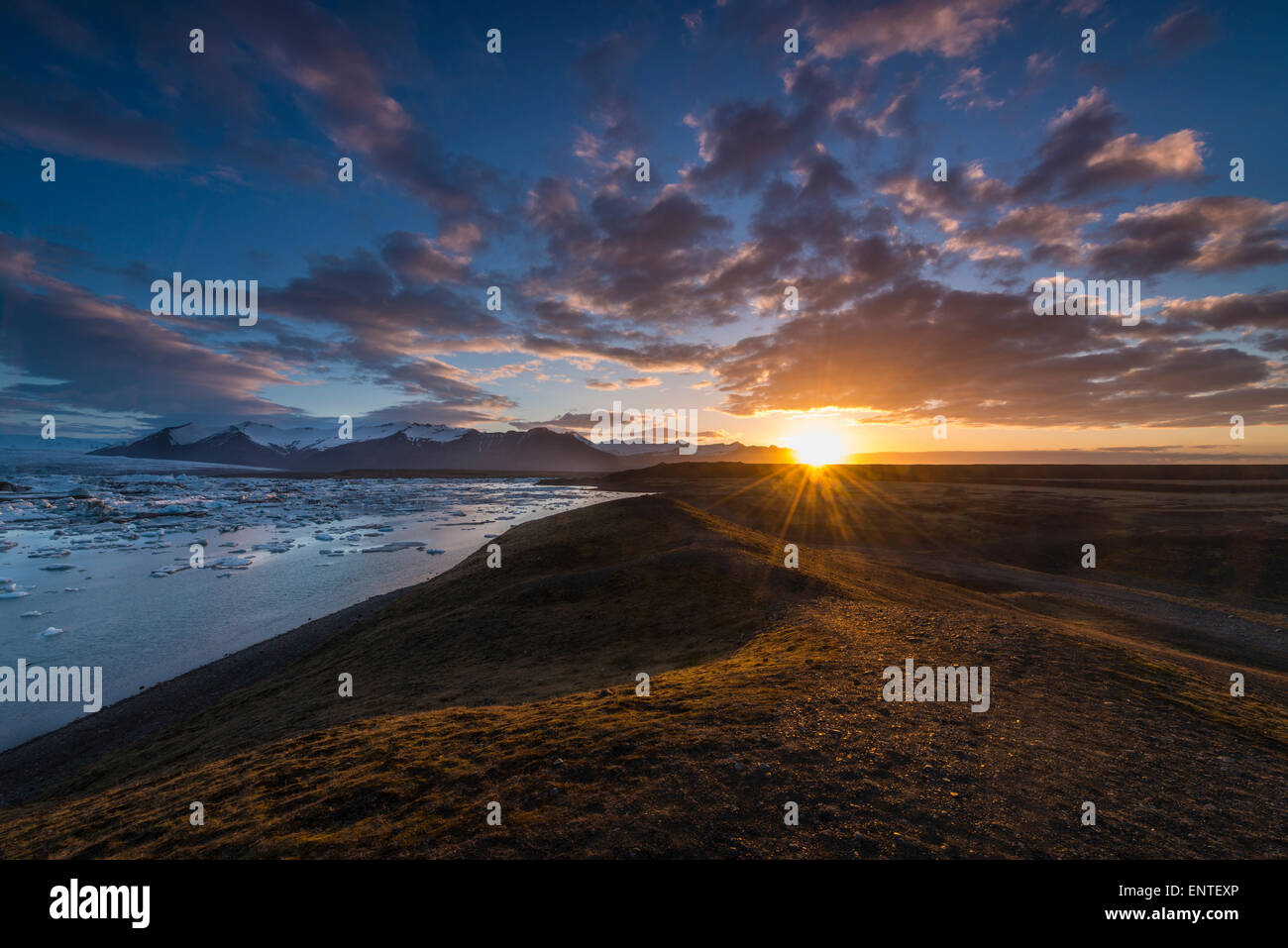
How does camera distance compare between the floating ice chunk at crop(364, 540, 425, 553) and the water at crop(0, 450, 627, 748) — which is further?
the floating ice chunk at crop(364, 540, 425, 553)

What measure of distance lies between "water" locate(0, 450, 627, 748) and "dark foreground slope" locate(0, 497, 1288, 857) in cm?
963

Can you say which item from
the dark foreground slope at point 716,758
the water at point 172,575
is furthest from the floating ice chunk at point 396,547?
the dark foreground slope at point 716,758

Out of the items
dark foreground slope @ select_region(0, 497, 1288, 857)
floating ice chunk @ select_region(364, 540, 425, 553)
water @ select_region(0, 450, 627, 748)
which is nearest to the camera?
dark foreground slope @ select_region(0, 497, 1288, 857)

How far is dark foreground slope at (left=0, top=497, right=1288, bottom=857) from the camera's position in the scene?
5.49 meters

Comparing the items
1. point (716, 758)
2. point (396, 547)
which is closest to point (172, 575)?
point (396, 547)

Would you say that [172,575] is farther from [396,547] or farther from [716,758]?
[716,758]

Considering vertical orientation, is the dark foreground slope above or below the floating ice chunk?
above

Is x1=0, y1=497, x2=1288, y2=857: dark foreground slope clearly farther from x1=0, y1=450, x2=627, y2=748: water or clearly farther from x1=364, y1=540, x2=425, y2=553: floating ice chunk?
x1=364, y1=540, x2=425, y2=553: floating ice chunk

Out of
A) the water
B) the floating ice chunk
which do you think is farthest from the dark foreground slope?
the floating ice chunk

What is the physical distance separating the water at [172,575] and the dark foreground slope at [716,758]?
9631 mm

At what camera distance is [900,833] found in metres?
5.36

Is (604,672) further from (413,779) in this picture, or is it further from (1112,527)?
(1112,527)

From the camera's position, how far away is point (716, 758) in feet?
22.4
